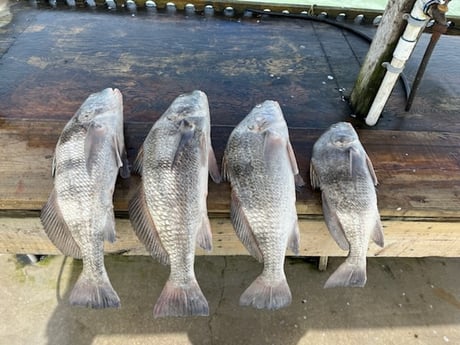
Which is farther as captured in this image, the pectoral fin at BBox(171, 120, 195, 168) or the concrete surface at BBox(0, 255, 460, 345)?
the concrete surface at BBox(0, 255, 460, 345)

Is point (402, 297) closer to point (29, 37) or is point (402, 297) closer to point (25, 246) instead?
point (25, 246)

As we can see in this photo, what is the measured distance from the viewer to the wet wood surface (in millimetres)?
2250

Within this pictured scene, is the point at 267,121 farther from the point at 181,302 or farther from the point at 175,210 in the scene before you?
the point at 181,302

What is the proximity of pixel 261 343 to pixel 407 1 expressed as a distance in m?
2.61

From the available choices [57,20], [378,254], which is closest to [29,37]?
[57,20]

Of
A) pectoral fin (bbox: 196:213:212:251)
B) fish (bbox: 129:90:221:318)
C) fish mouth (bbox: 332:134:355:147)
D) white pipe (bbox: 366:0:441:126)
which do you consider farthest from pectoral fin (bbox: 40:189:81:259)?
white pipe (bbox: 366:0:441:126)

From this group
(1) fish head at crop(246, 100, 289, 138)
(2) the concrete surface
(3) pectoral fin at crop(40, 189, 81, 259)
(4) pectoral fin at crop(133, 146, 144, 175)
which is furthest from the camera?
(2) the concrete surface

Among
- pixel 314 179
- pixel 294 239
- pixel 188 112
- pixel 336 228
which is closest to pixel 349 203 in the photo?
pixel 336 228

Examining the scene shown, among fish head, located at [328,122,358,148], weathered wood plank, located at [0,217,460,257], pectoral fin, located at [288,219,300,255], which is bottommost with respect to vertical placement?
weathered wood plank, located at [0,217,460,257]

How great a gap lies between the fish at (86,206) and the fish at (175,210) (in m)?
0.17

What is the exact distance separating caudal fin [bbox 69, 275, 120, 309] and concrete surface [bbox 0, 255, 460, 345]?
1032 mm

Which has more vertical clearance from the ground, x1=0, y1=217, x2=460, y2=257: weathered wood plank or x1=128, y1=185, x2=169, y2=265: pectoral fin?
x1=128, y1=185, x2=169, y2=265: pectoral fin

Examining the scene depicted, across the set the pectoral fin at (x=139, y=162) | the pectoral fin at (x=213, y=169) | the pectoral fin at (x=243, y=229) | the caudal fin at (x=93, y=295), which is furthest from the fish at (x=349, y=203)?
the caudal fin at (x=93, y=295)

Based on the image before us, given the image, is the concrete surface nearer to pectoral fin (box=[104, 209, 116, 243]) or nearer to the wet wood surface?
the wet wood surface
